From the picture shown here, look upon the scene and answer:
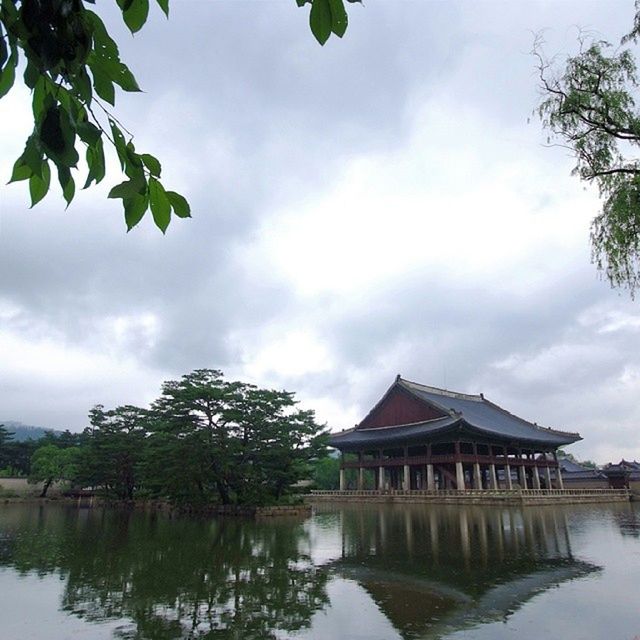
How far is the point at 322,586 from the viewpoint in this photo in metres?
10.1

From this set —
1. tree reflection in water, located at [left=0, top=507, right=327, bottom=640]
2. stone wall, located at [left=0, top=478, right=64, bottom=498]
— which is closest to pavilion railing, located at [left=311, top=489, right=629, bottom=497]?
tree reflection in water, located at [left=0, top=507, right=327, bottom=640]

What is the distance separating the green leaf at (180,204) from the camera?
1575 mm

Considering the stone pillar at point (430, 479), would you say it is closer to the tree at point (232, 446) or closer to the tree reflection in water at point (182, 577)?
the tree at point (232, 446)

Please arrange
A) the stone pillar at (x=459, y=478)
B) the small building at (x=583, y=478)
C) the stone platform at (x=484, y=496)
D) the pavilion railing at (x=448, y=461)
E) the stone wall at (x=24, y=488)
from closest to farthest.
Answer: the stone platform at (x=484, y=496), the stone pillar at (x=459, y=478), the pavilion railing at (x=448, y=461), the stone wall at (x=24, y=488), the small building at (x=583, y=478)

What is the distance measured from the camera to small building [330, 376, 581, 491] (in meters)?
41.6

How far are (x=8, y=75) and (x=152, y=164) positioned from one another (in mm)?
416

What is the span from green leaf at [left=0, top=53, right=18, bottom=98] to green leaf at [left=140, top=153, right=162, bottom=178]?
1.21 ft

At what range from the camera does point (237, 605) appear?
848 centimetres

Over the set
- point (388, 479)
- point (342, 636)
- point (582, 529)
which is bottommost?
point (342, 636)

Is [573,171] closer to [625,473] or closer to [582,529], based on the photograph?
[582,529]

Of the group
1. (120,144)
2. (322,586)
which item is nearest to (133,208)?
(120,144)

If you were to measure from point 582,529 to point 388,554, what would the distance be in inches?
431

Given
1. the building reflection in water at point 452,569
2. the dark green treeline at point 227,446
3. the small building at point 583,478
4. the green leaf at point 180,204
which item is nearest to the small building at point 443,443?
the small building at point 583,478

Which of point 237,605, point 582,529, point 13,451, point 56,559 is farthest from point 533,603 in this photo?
point 13,451
